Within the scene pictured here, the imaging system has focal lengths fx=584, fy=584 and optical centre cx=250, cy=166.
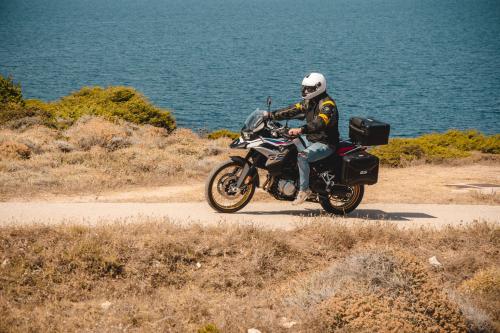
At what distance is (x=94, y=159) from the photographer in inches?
693

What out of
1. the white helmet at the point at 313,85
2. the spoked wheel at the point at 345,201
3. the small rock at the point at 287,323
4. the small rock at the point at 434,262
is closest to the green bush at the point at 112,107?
the spoked wheel at the point at 345,201

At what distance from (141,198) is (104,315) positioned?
20.2 ft

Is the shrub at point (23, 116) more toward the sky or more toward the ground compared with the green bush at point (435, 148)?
more toward the sky

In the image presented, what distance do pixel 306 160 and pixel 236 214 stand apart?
172 cm

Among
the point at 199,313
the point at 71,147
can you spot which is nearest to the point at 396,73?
the point at 71,147

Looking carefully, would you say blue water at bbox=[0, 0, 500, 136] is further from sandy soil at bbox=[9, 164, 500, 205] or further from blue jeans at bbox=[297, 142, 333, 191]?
blue jeans at bbox=[297, 142, 333, 191]

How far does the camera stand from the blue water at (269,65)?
49.3 meters

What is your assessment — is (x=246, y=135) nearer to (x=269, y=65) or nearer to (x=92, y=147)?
(x=92, y=147)

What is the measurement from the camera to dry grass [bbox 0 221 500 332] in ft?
23.2

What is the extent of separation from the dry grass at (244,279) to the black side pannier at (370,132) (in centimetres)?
161

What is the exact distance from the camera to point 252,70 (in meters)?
71.3

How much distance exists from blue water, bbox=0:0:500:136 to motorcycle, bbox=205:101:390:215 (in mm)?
29663

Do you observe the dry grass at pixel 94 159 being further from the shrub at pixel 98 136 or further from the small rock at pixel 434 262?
the small rock at pixel 434 262

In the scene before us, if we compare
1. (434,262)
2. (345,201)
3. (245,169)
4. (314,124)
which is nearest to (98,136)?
(245,169)
